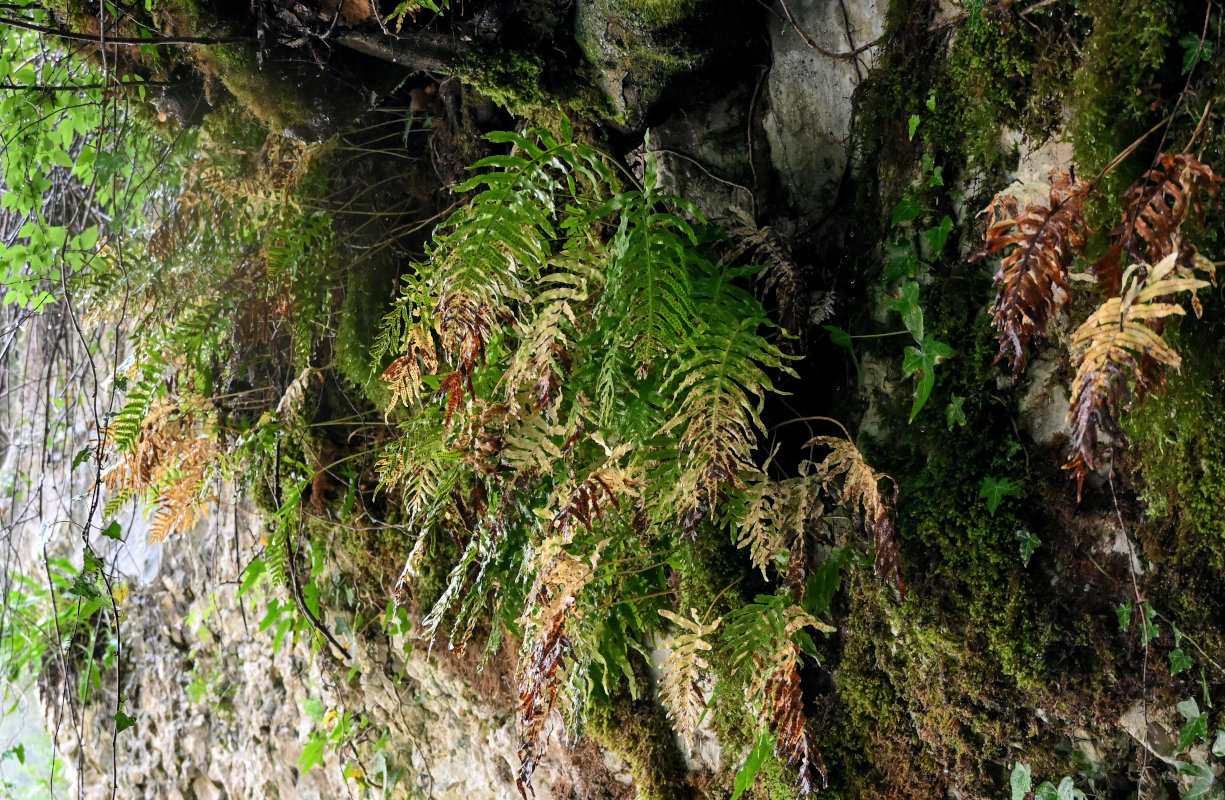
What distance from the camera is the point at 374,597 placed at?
11.1 feet

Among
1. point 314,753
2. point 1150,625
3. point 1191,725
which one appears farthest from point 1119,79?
point 314,753

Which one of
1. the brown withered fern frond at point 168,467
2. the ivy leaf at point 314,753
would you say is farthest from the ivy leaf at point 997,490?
the ivy leaf at point 314,753

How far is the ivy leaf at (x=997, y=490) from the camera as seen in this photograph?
183 centimetres

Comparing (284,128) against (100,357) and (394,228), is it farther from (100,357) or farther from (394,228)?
(100,357)

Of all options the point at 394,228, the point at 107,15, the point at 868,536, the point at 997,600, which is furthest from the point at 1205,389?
the point at 107,15

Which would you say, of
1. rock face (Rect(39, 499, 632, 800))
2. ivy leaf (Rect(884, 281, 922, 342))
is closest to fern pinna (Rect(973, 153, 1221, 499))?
ivy leaf (Rect(884, 281, 922, 342))

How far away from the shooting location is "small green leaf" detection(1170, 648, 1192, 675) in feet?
5.25

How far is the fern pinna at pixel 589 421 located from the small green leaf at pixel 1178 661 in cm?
55

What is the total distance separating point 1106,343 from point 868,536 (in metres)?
0.87

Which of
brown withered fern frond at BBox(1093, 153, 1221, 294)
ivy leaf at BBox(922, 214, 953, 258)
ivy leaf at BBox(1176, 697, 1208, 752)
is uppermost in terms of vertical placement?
brown withered fern frond at BBox(1093, 153, 1221, 294)

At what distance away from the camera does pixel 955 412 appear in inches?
74.9

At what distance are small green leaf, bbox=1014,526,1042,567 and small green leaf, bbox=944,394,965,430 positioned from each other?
271 millimetres

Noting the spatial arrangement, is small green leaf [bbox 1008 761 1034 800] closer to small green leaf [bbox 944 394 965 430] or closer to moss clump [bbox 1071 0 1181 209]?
small green leaf [bbox 944 394 965 430]

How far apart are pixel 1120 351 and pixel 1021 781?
1.06 m
